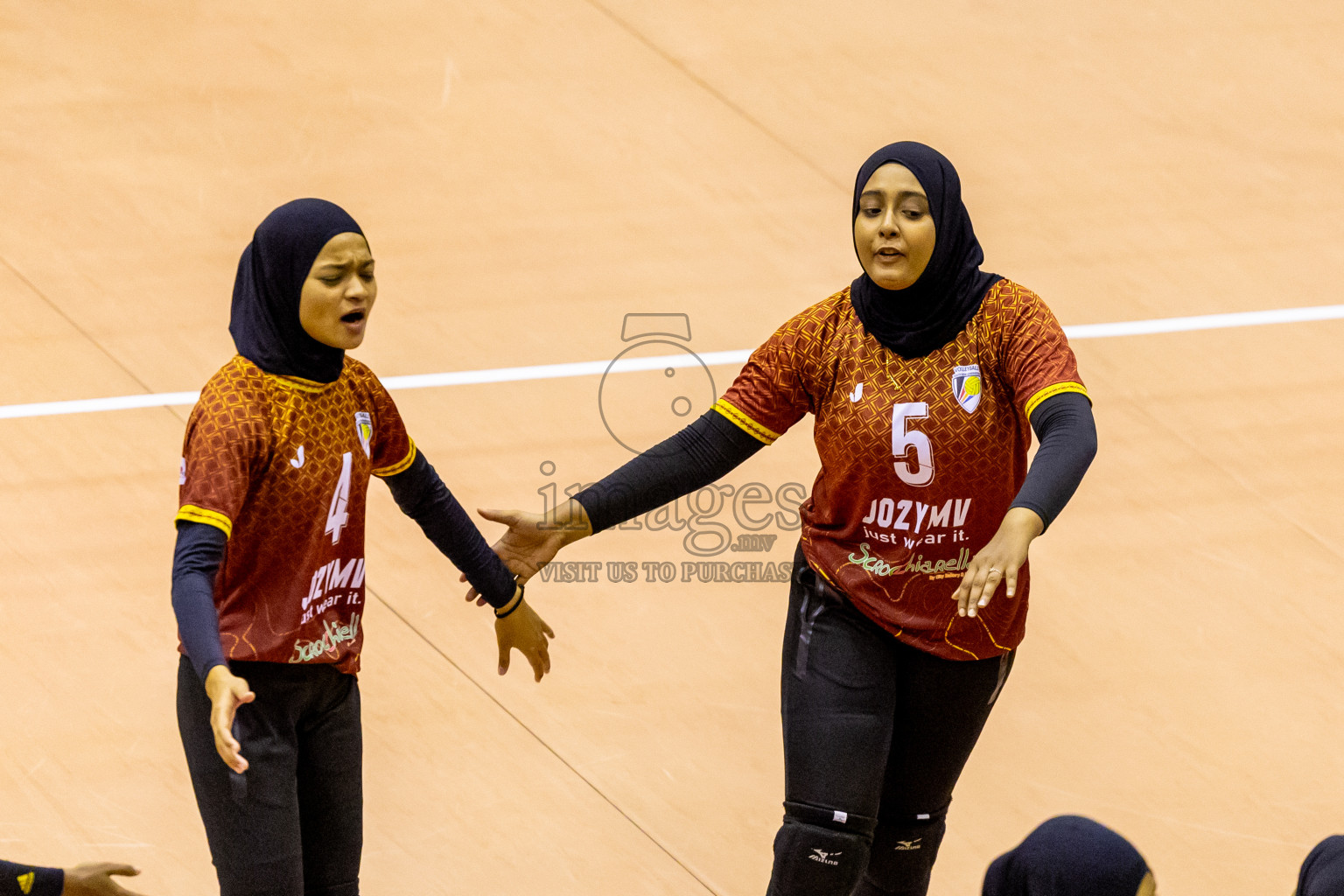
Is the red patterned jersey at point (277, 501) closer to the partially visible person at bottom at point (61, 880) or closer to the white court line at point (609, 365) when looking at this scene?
the partially visible person at bottom at point (61, 880)

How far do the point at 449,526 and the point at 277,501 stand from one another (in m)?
0.55

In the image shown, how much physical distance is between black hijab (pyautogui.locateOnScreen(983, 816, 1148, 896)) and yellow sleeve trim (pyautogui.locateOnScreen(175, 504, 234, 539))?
5.15 feet

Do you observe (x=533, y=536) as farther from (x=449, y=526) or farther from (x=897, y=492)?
(x=897, y=492)

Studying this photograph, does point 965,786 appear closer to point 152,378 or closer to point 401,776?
point 401,776

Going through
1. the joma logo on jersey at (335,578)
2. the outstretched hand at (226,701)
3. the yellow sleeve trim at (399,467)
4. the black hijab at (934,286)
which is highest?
the black hijab at (934,286)

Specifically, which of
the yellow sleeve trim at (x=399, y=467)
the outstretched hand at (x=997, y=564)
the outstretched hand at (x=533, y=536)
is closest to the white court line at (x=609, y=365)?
the outstretched hand at (x=533, y=536)

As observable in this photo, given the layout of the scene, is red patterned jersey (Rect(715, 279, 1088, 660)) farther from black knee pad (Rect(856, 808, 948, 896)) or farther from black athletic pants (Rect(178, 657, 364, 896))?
black athletic pants (Rect(178, 657, 364, 896))

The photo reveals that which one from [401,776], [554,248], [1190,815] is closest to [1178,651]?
[1190,815]

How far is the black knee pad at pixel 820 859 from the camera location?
11.6 ft

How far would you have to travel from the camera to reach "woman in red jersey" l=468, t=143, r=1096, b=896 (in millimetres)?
3504

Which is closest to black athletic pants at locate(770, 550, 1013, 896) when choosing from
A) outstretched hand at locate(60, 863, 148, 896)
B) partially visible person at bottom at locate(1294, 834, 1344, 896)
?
partially visible person at bottom at locate(1294, 834, 1344, 896)

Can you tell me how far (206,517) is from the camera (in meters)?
3.19

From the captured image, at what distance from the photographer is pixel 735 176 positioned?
6.82 metres

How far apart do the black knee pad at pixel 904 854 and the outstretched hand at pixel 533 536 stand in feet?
3.15
